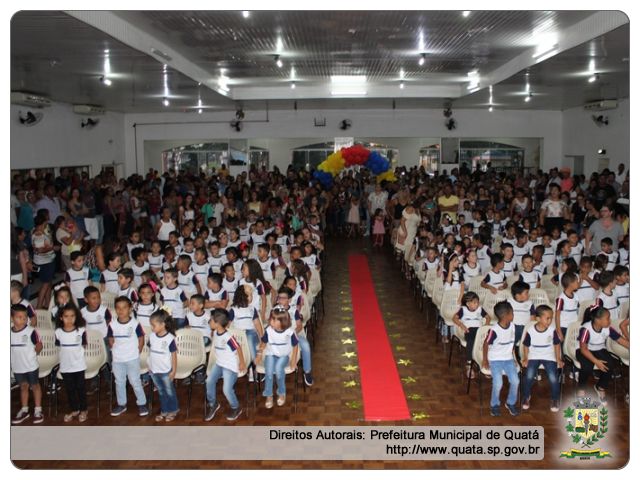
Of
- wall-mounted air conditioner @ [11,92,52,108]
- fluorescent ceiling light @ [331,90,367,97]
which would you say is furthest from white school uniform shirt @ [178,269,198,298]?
fluorescent ceiling light @ [331,90,367,97]

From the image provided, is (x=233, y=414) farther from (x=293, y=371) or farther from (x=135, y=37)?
(x=135, y=37)

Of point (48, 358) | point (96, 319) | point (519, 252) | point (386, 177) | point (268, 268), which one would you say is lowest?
point (48, 358)

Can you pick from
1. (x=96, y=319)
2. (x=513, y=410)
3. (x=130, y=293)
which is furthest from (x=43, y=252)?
(x=513, y=410)

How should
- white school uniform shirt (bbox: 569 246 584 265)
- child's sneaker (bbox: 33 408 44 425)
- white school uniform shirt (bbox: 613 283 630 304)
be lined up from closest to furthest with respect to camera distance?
child's sneaker (bbox: 33 408 44 425) → white school uniform shirt (bbox: 613 283 630 304) → white school uniform shirt (bbox: 569 246 584 265)

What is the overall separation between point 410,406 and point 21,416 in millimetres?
3568

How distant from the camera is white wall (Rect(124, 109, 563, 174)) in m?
20.4

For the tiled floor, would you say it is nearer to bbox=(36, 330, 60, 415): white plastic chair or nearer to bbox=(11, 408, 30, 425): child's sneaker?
bbox=(11, 408, 30, 425): child's sneaker

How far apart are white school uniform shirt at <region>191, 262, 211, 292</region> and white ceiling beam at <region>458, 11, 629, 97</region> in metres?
5.50

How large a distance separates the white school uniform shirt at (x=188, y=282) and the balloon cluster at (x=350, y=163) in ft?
30.5

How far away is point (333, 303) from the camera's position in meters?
10.1

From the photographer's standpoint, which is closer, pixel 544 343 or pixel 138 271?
pixel 544 343

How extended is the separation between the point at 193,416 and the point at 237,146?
15616 mm

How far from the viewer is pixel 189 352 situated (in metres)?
6.16

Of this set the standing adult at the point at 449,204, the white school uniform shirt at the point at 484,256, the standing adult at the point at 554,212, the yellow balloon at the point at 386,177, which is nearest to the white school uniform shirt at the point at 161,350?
the white school uniform shirt at the point at 484,256
